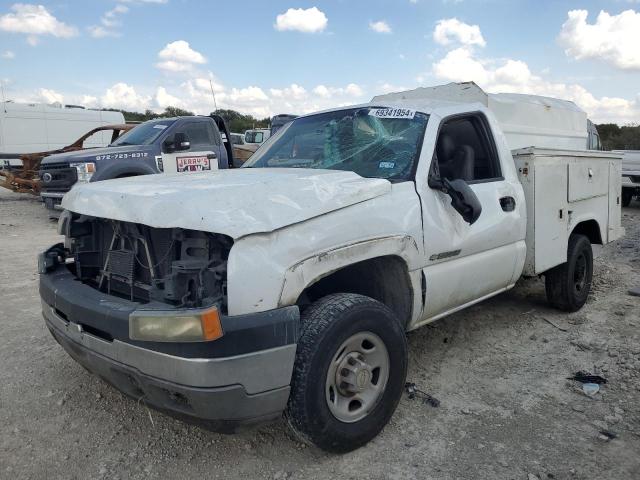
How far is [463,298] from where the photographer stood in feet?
12.5

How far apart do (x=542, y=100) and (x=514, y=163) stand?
1982mm

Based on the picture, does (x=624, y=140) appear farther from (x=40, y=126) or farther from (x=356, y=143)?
(x=356, y=143)

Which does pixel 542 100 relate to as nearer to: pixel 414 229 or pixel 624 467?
pixel 414 229

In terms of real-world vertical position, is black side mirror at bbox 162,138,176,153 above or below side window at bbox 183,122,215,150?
below

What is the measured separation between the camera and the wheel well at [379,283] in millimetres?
3273

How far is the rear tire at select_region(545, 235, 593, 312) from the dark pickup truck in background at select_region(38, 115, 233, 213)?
557 cm

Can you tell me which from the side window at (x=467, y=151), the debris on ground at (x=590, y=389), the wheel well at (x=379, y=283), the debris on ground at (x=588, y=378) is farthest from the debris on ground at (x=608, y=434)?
the side window at (x=467, y=151)

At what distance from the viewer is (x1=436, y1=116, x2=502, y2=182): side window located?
3805mm

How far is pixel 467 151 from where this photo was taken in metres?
3.86

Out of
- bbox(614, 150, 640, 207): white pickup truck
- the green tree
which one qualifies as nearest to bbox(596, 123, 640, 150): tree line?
bbox(614, 150, 640, 207): white pickup truck

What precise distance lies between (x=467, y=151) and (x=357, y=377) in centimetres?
187

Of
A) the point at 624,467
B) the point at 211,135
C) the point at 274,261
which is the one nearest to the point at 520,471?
the point at 624,467

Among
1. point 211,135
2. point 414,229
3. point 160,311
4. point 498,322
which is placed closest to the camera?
point 160,311

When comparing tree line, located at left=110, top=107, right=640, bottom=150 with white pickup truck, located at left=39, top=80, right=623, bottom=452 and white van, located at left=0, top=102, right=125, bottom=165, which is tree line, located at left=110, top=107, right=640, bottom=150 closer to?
white van, located at left=0, top=102, right=125, bottom=165
